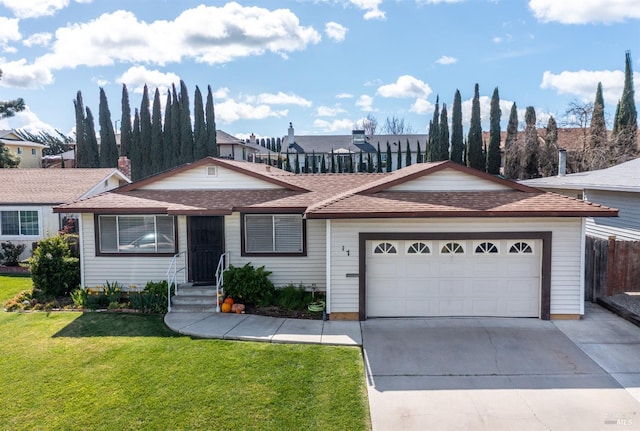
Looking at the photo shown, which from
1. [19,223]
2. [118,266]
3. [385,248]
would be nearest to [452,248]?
[385,248]

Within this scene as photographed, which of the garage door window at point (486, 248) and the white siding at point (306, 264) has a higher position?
the garage door window at point (486, 248)

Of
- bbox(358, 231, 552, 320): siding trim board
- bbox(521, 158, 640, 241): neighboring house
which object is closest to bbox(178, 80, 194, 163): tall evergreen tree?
bbox(521, 158, 640, 241): neighboring house

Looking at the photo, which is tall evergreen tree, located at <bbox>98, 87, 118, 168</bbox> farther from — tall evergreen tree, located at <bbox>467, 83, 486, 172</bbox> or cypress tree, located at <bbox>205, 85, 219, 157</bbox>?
tall evergreen tree, located at <bbox>467, 83, 486, 172</bbox>

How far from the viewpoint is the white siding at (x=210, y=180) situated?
1313cm

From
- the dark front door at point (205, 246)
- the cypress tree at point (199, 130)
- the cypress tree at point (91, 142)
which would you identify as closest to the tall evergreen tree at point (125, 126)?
the cypress tree at point (91, 142)

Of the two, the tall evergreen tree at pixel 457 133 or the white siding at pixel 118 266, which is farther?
the tall evergreen tree at pixel 457 133

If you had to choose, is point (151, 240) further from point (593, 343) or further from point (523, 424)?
point (593, 343)

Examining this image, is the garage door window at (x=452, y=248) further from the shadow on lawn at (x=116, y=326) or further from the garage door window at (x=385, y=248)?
the shadow on lawn at (x=116, y=326)

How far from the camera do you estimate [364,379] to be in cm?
715

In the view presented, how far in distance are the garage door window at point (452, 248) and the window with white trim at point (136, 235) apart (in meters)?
7.18

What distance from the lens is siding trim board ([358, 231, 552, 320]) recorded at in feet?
32.4

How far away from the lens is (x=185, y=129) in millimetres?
44531

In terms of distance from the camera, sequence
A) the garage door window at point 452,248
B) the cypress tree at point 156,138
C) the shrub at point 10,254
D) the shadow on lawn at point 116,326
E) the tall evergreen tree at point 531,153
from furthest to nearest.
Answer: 1. the cypress tree at point 156,138
2. the tall evergreen tree at point 531,153
3. the shrub at point 10,254
4. the garage door window at point 452,248
5. the shadow on lawn at point 116,326

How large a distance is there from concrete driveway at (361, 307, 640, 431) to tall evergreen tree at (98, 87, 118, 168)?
43095mm
